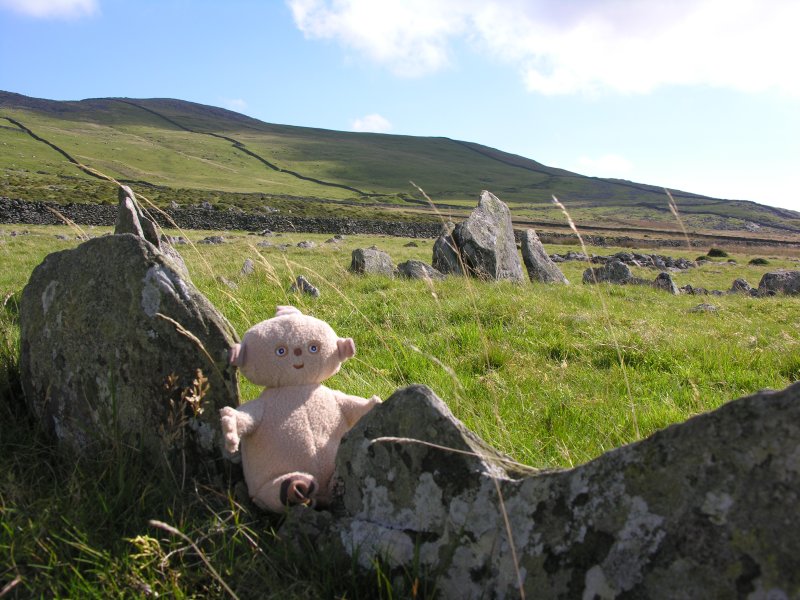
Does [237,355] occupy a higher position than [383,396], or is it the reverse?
[237,355]

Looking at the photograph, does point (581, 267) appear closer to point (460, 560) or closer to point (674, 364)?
point (674, 364)

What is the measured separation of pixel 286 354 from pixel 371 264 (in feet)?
40.6

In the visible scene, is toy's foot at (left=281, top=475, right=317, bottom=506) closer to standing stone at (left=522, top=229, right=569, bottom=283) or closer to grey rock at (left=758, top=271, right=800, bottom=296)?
standing stone at (left=522, top=229, right=569, bottom=283)

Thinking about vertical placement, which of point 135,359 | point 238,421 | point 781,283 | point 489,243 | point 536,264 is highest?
point 781,283

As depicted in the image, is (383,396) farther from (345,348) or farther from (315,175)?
(315,175)

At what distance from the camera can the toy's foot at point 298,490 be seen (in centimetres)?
296

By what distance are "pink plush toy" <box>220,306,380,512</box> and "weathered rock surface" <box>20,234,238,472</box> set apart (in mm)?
264

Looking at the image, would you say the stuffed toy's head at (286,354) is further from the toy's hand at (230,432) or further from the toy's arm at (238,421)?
the toy's hand at (230,432)

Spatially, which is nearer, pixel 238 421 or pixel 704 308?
pixel 238 421

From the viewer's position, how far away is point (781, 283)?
19344 millimetres

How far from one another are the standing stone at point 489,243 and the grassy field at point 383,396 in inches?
149

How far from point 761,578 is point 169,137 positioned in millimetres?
181150

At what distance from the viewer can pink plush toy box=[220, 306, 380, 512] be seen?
10.0 ft

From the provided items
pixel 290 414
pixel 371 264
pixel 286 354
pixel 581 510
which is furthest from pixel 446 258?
pixel 581 510
